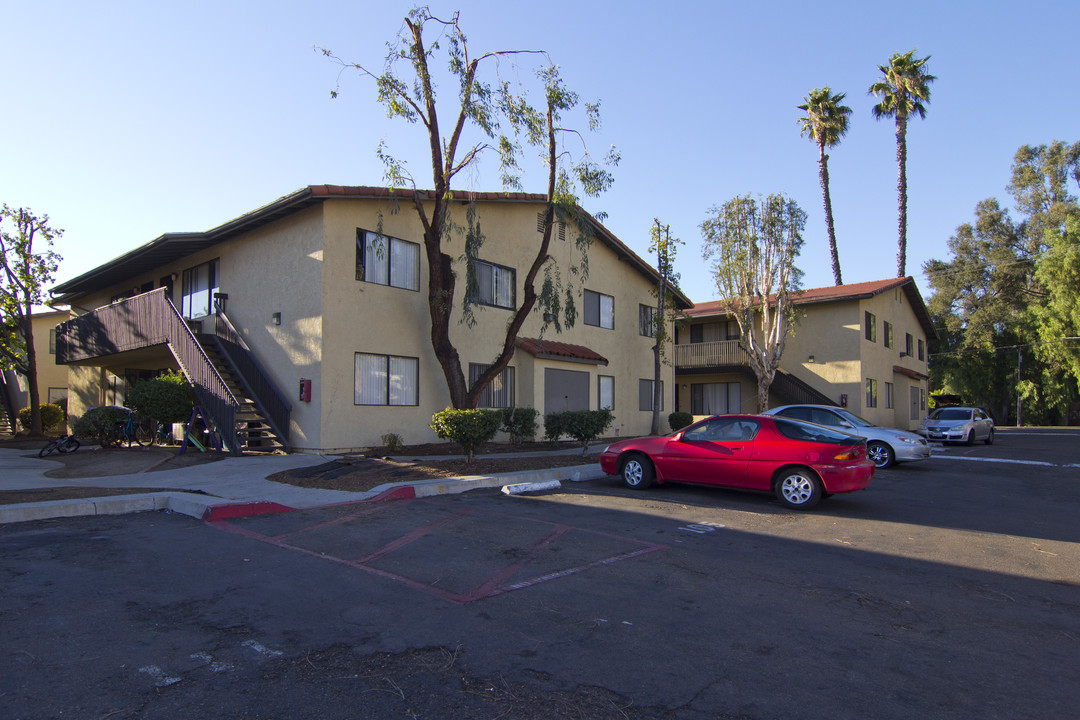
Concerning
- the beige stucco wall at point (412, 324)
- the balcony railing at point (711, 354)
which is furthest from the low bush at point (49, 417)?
the balcony railing at point (711, 354)

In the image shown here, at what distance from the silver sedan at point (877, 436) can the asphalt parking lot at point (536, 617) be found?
6719 millimetres

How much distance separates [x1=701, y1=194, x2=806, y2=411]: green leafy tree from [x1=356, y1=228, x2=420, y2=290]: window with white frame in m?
13.3

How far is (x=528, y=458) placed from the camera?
1451cm

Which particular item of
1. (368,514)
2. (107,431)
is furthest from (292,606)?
(107,431)

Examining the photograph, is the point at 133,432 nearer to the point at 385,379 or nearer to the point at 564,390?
the point at 385,379

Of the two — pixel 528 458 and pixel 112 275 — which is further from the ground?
pixel 112 275

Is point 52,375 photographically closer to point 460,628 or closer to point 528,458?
point 528,458

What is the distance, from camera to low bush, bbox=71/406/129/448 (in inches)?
687

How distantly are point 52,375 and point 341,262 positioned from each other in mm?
31197

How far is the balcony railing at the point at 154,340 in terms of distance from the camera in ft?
49.8

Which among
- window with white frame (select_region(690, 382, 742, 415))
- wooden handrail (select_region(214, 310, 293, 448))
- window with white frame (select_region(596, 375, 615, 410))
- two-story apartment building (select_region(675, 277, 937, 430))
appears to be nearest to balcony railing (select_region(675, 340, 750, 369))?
two-story apartment building (select_region(675, 277, 937, 430))

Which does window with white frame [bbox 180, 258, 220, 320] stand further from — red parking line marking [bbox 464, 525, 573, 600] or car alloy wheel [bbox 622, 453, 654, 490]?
red parking line marking [bbox 464, 525, 573, 600]

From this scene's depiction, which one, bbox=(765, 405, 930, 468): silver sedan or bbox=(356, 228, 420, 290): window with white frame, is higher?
bbox=(356, 228, 420, 290): window with white frame

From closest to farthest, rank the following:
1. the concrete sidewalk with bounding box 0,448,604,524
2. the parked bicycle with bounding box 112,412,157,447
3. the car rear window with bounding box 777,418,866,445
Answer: the concrete sidewalk with bounding box 0,448,604,524 < the car rear window with bounding box 777,418,866,445 < the parked bicycle with bounding box 112,412,157,447
